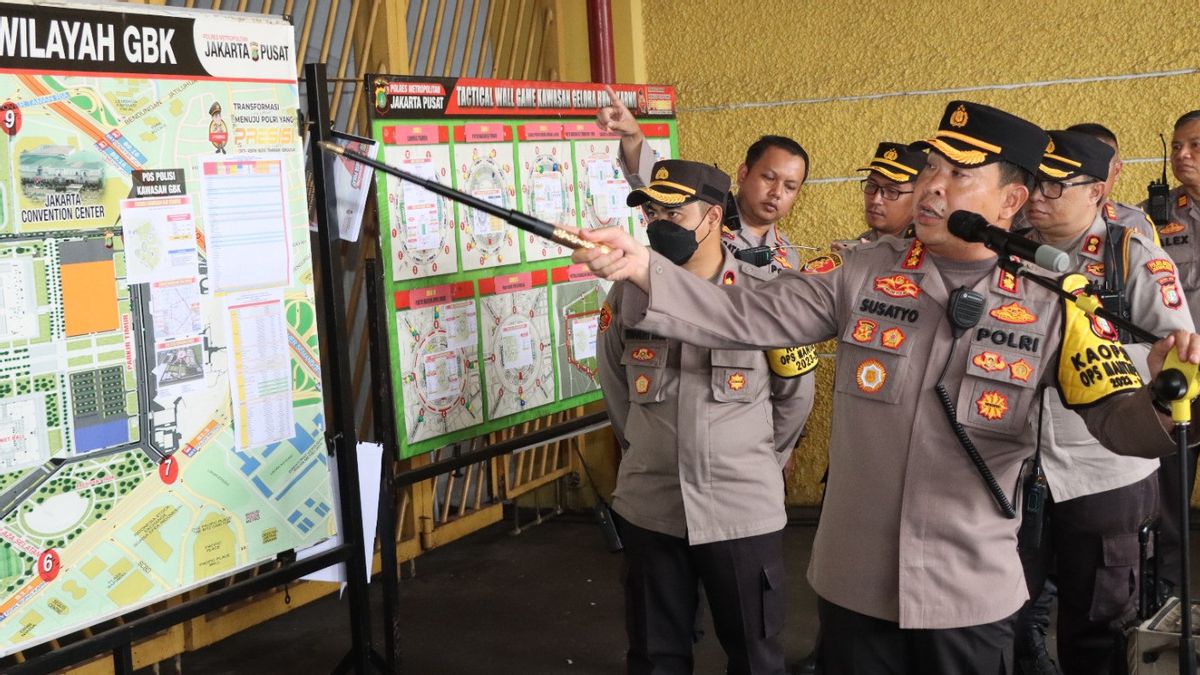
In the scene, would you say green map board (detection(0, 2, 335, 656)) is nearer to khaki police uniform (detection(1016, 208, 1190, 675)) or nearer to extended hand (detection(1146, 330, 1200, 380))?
khaki police uniform (detection(1016, 208, 1190, 675))

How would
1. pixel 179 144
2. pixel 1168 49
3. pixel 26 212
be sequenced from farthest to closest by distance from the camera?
1. pixel 1168 49
2. pixel 179 144
3. pixel 26 212

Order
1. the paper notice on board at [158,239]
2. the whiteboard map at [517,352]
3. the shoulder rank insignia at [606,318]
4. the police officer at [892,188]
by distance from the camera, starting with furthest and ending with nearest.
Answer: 1. the whiteboard map at [517,352]
2. the police officer at [892,188]
3. the shoulder rank insignia at [606,318]
4. the paper notice on board at [158,239]

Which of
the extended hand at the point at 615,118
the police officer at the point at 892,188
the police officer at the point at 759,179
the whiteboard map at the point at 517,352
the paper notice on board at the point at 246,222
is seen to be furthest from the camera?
the whiteboard map at the point at 517,352

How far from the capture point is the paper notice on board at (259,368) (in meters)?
3.03

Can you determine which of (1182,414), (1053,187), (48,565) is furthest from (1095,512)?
(48,565)

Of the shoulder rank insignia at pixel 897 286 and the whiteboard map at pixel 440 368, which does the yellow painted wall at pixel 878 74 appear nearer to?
the whiteboard map at pixel 440 368

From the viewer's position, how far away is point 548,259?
474cm

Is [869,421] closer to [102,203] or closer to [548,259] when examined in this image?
[102,203]

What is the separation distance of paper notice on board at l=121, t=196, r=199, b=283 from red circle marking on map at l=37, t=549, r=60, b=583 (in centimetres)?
64

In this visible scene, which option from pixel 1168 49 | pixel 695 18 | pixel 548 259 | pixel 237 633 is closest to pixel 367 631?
pixel 237 633

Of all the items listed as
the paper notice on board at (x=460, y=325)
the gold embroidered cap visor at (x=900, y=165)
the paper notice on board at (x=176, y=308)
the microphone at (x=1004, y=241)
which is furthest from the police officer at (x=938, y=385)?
the paper notice on board at (x=460, y=325)

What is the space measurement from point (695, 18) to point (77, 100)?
381 cm

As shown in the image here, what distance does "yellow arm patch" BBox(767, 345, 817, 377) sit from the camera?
309cm

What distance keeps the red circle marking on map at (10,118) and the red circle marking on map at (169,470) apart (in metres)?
0.82
